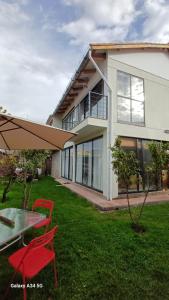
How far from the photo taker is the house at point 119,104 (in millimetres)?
8789

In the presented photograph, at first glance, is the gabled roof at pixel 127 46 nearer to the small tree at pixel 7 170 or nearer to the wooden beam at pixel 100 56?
the wooden beam at pixel 100 56

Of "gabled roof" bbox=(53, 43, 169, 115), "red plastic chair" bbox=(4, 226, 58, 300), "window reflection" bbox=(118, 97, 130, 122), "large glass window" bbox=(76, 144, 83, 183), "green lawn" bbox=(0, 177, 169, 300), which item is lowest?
"green lawn" bbox=(0, 177, 169, 300)

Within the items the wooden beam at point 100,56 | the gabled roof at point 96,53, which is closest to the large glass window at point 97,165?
the gabled roof at point 96,53

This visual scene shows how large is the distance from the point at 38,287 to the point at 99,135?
297 inches

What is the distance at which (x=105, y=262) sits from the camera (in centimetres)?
370

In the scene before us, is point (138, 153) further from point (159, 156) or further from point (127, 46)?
point (127, 46)

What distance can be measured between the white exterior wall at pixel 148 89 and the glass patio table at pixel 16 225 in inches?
215

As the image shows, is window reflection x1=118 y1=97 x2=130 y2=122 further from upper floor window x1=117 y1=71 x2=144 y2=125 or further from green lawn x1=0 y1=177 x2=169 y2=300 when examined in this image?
green lawn x1=0 y1=177 x2=169 y2=300

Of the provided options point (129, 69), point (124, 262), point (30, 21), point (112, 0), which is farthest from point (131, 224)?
point (30, 21)

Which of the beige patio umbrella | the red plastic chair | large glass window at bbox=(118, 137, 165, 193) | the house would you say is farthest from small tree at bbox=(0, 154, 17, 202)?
the red plastic chair

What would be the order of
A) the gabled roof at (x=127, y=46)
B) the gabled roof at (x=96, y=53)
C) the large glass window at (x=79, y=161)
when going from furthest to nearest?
the large glass window at (x=79, y=161), the gabled roof at (x=96, y=53), the gabled roof at (x=127, y=46)

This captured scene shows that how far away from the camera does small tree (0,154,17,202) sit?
8.46 meters

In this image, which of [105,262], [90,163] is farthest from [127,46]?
[105,262]

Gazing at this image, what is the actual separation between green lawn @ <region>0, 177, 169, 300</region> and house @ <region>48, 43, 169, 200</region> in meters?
3.07
